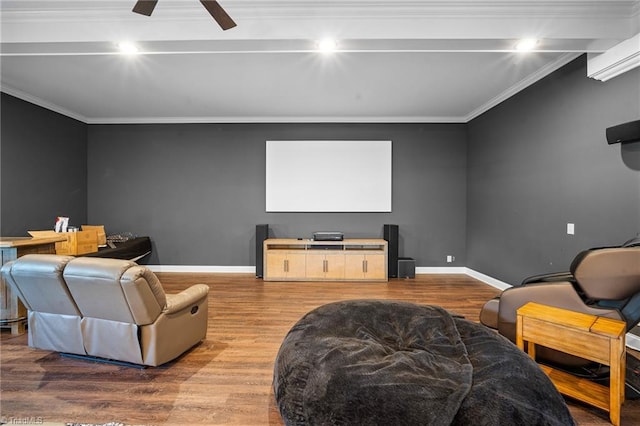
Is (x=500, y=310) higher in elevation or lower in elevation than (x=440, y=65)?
lower

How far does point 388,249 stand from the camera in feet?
16.9

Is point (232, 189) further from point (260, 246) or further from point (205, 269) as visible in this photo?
point (205, 269)

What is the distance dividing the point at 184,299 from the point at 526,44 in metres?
4.03

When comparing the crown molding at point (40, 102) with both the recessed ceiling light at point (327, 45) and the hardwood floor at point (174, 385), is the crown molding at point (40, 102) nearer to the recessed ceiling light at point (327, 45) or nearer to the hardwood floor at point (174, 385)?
the hardwood floor at point (174, 385)

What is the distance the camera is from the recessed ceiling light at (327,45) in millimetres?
2725

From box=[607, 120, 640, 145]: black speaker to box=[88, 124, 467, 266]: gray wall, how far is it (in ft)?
9.14

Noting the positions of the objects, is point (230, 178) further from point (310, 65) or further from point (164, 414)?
point (164, 414)

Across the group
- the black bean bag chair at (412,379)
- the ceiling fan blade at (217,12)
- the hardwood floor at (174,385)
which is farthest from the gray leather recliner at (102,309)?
the ceiling fan blade at (217,12)

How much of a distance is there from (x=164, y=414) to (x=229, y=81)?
3.83 meters

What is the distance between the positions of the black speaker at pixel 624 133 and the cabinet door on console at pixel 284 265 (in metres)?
4.18

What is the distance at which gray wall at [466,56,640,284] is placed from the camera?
2.77 meters

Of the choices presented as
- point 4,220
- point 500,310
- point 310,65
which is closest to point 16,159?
point 4,220

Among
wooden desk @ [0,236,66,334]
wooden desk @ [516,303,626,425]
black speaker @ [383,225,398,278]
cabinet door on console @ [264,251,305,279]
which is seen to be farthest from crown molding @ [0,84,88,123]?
wooden desk @ [516,303,626,425]

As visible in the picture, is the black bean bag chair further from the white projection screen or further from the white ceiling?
the white projection screen
